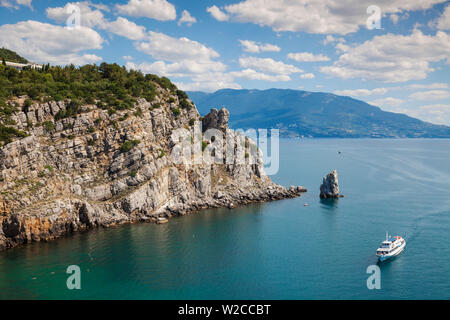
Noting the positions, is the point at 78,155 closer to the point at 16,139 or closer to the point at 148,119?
the point at 16,139

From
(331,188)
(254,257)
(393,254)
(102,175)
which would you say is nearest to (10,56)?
(102,175)

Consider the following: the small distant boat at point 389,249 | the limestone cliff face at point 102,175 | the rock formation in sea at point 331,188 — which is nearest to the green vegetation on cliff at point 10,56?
the limestone cliff face at point 102,175

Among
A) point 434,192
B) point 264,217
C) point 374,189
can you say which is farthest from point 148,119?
point 434,192

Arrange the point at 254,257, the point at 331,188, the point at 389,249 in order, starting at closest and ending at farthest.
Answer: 1. the point at 389,249
2. the point at 254,257
3. the point at 331,188

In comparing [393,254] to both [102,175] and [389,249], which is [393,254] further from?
[102,175]

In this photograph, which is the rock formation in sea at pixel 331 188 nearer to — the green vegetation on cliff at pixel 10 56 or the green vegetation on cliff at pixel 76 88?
the green vegetation on cliff at pixel 76 88

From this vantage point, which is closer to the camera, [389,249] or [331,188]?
[389,249]
